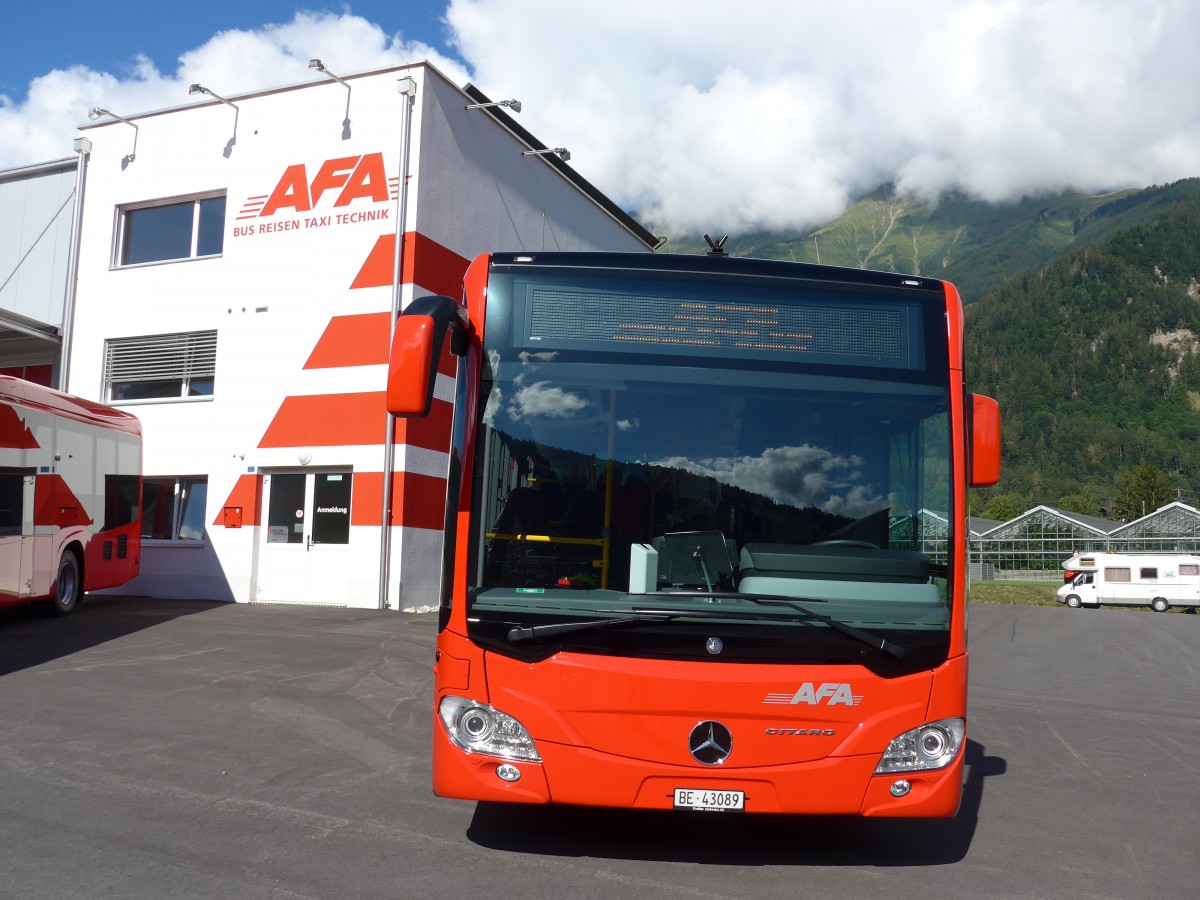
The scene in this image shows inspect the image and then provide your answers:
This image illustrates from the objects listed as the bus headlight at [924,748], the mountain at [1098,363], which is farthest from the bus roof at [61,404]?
the mountain at [1098,363]

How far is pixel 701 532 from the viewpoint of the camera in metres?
4.85

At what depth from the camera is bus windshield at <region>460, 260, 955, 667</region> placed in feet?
15.4

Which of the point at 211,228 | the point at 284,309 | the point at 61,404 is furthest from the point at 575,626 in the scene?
the point at 211,228

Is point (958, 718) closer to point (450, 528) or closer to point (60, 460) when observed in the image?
point (450, 528)

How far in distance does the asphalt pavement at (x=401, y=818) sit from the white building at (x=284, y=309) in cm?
769

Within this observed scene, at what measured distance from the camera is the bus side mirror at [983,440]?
5090 mm

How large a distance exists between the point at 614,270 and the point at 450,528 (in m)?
1.46

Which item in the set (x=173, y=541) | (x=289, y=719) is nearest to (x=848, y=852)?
(x=289, y=719)

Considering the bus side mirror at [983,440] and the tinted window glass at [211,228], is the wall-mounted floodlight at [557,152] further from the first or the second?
the bus side mirror at [983,440]

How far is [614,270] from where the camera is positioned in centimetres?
532

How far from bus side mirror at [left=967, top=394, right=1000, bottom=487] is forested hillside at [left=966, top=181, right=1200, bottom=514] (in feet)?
503

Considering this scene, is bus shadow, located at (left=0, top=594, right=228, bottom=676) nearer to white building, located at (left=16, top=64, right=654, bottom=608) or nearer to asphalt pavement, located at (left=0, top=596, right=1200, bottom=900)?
asphalt pavement, located at (left=0, top=596, right=1200, bottom=900)

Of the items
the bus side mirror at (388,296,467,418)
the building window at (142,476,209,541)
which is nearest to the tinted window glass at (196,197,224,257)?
the building window at (142,476,209,541)

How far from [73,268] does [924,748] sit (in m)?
21.3
